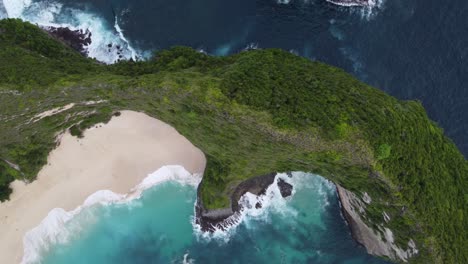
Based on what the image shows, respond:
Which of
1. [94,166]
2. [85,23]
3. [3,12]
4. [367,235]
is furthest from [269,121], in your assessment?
[3,12]

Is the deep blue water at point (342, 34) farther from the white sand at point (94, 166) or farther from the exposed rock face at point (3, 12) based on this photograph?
the white sand at point (94, 166)

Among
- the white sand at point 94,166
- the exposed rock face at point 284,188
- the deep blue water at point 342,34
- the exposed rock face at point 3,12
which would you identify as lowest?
the exposed rock face at point 284,188

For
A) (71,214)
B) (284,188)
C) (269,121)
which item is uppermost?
(269,121)

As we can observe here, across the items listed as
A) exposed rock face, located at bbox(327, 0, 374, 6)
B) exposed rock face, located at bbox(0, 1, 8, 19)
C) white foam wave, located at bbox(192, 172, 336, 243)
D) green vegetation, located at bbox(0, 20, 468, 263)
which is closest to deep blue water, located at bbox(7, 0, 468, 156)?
exposed rock face, located at bbox(327, 0, 374, 6)

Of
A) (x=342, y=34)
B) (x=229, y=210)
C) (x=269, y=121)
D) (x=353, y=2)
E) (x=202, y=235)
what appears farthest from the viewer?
(x=353, y=2)

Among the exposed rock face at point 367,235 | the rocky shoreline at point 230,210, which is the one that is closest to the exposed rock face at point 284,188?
the rocky shoreline at point 230,210

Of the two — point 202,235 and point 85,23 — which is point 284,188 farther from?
point 85,23

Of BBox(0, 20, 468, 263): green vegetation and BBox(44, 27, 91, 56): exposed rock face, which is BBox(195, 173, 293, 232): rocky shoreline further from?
BBox(44, 27, 91, 56): exposed rock face
